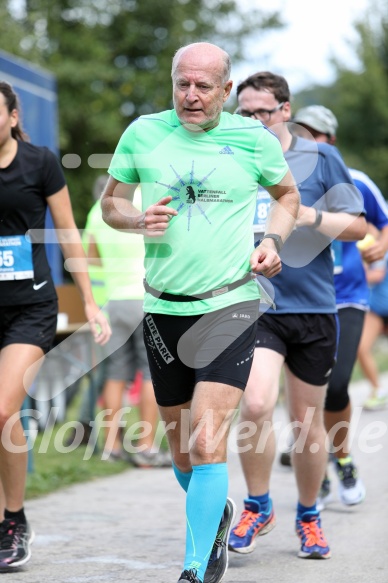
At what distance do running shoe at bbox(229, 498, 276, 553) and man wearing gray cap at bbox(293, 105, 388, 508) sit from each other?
1396 mm

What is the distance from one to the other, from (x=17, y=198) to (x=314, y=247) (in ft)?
4.74

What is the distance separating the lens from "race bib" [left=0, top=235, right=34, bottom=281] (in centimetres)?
496

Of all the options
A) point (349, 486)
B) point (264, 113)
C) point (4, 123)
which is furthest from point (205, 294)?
point (349, 486)

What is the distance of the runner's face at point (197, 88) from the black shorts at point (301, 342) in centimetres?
136

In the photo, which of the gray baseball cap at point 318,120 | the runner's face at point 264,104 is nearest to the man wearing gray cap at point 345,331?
the gray baseball cap at point 318,120

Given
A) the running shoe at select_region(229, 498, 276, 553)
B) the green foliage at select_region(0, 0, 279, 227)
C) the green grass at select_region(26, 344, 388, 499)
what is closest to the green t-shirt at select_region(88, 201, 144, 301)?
the green grass at select_region(26, 344, 388, 499)

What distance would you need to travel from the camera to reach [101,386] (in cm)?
928

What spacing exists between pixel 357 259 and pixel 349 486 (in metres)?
1.39

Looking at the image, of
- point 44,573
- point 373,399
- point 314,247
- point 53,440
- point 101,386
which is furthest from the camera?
point 373,399

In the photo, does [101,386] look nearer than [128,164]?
No

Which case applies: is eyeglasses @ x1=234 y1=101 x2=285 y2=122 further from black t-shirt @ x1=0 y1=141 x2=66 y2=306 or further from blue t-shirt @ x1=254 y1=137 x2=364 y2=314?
black t-shirt @ x1=0 y1=141 x2=66 y2=306

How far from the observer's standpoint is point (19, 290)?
197 inches

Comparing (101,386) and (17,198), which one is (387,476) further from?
(17,198)

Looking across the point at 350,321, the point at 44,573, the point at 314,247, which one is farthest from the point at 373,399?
the point at 44,573
